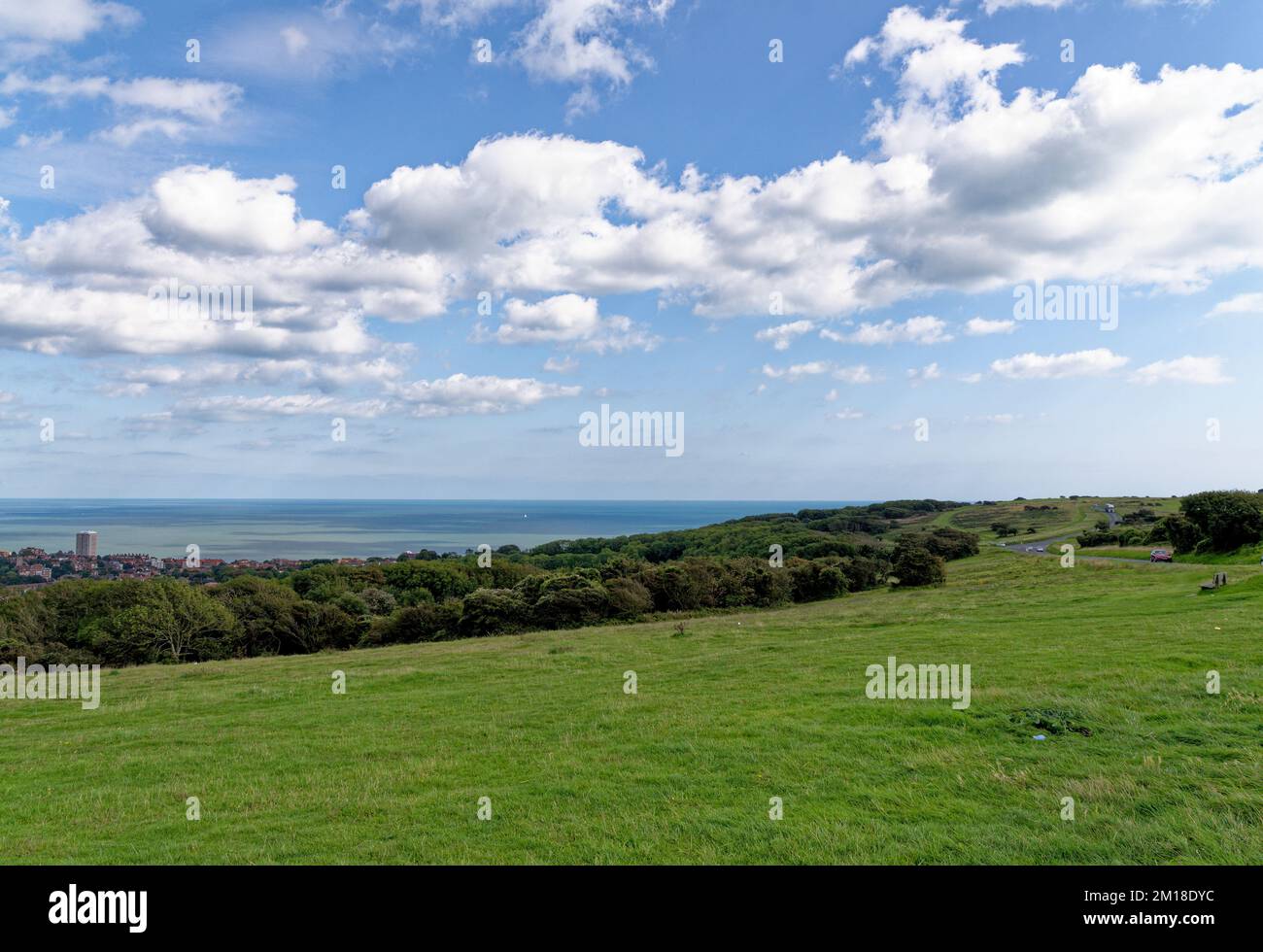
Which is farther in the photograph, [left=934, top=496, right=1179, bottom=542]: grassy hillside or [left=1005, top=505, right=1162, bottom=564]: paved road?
[left=934, top=496, right=1179, bottom=542]: grassy hillside

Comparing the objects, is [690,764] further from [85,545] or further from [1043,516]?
[1043,516]

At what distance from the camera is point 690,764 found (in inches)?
394

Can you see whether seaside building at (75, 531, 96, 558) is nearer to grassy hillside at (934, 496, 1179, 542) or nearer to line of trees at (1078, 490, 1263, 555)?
line of trees at (1078, 490, 1263, 555)

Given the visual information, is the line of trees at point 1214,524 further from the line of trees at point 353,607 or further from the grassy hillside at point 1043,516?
the grassy hillside at point 1043,516

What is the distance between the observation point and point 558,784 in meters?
9.30

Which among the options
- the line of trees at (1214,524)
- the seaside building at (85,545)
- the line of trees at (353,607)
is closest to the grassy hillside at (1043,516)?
the line of trees at (1214,524)

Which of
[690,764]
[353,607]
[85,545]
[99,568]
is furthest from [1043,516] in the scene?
[85,545]

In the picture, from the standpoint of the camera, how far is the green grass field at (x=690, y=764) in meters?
7.12

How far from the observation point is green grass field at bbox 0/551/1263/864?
712 cm

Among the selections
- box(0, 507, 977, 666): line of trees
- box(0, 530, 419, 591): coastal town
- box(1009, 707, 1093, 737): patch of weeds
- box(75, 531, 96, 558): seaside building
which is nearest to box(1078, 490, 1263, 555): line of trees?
box(0, 507, 977, 666): line of trees

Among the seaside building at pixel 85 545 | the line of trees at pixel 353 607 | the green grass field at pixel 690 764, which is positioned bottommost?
the line of trees at pixel 353 607
